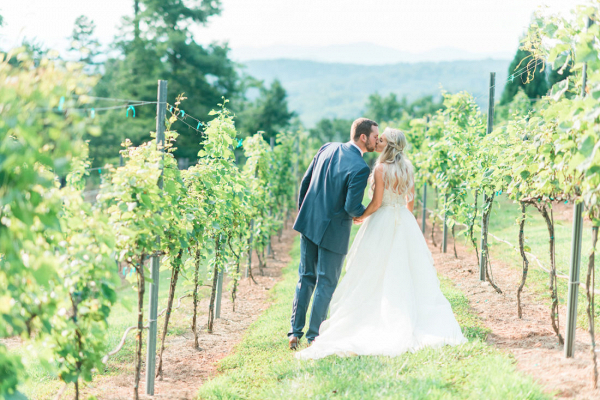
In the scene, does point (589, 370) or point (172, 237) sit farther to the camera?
point (172, 237)

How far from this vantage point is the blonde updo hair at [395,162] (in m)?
4.38

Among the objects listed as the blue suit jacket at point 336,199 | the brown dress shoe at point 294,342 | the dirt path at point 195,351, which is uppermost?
the blue suit jacket at point 336,199

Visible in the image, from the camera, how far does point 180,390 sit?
3967 millimetres

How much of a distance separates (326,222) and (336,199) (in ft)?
0.71

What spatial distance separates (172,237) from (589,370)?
122 inches

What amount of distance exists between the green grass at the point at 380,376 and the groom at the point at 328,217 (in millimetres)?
446

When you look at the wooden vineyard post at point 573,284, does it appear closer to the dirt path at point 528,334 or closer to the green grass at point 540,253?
the dirt path at point 528,334

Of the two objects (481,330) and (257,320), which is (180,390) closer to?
(257,320)

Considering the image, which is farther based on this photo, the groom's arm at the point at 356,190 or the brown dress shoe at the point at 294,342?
the brown dress shoe at the point at 294,342

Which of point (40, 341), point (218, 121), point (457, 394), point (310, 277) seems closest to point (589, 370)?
point (457, 394)

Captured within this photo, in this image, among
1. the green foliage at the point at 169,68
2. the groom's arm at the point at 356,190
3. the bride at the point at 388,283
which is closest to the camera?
the bride at the point at 388,283

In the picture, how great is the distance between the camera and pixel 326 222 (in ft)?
14.1

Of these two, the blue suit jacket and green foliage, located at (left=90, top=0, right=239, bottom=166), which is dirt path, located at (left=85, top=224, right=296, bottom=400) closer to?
the blue suit jacket

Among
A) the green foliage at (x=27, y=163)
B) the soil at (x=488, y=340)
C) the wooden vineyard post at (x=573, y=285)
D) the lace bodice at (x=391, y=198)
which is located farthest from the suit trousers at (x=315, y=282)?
the green foliage at (x=27, y=163)
